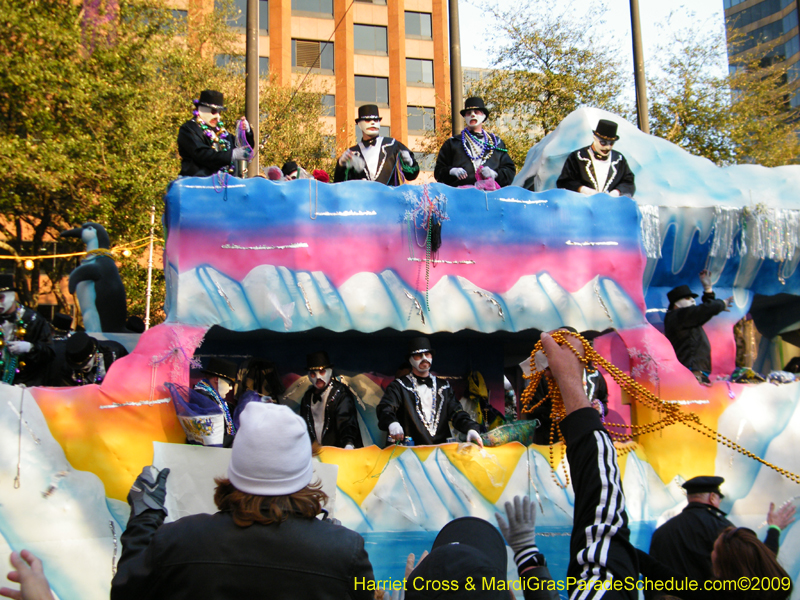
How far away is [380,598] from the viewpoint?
12.0 feet

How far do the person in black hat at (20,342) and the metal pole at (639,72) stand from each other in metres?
8.66

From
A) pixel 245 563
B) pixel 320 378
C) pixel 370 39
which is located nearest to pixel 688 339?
pixel 320 378

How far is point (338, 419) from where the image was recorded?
558 centimetres

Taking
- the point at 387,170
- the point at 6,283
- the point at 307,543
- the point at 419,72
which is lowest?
the point at 307,543

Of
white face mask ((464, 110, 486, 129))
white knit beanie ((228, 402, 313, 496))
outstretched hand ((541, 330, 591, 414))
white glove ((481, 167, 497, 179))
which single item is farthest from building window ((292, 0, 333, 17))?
white knit beanie ((228, 402, 313, 496))

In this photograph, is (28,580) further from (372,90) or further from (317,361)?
(372,90)

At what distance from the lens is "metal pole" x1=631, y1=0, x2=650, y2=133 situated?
10781 mm

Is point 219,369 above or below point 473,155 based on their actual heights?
below

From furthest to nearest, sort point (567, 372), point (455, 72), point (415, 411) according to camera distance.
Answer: point (455, 72)
point (415, 411)
point (567, 372)

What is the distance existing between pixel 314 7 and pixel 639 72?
2124cm

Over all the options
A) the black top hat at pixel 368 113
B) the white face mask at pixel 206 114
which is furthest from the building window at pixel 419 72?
the white face mask at pixel 206 114

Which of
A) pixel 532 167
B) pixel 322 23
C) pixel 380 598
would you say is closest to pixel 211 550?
pixel 380 598

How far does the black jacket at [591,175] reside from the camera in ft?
20.4

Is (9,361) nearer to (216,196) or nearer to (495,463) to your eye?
(216,196)
